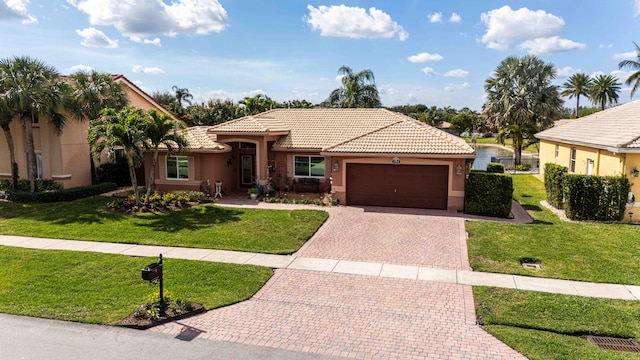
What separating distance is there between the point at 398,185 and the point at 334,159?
336 cm

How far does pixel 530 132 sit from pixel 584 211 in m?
23.2

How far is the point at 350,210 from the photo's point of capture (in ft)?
67.3

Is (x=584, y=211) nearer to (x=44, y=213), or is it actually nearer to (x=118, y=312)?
(x=118, y=312)

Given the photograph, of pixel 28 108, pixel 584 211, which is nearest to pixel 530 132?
pixel 584 211

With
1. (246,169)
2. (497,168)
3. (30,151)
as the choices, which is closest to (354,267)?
(246,169)

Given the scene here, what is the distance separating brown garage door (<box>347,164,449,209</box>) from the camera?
20672 millimetres

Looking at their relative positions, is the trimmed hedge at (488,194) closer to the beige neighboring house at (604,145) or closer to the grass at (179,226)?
the beige neighboring house at (604,145)

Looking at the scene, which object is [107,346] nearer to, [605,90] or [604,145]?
[604,145]

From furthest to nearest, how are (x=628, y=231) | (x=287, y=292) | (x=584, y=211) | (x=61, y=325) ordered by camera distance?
1. (x=584, y=211)
2. (x=628, y=231)
3. (x=287, y=292)
4. (x=61, y=325)

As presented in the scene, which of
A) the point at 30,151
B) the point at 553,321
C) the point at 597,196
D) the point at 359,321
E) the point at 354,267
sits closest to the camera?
the point at 553,321

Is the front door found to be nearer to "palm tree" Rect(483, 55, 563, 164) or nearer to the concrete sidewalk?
the concrete sidewalk

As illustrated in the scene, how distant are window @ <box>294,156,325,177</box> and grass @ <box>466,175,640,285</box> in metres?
9.46

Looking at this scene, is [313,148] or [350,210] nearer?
[350,210]

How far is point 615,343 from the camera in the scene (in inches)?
328
